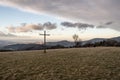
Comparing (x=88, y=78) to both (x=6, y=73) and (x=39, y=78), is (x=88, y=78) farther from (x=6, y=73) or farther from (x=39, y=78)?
(x=6, y=73)

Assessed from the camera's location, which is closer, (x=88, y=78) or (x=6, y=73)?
(x=88, y=78)

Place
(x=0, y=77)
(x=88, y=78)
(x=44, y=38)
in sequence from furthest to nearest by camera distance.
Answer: (x=44, y=38)
(x=0, y=77)
(x=88, y=78)

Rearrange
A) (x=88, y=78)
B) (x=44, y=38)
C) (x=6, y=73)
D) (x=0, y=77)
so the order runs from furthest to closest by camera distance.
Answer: (x=44, y=38) → (x=6, y=73) → (x=0, y=77) → (x=88, y=78)

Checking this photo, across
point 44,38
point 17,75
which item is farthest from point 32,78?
point 44,38

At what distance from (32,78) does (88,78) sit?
7804mm

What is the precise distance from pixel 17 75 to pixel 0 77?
245cm

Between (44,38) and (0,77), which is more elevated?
(44,38)

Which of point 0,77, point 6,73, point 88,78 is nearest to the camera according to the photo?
point 88,78

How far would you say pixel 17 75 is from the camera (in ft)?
93.0

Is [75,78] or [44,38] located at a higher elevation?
[44,38]

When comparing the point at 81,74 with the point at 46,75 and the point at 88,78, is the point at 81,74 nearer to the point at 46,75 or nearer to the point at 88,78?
the point at 88,78

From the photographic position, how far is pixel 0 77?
2756cm


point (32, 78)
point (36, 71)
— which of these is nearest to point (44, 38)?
point (36, 71)

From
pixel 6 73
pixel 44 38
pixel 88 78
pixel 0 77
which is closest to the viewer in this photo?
pixel 88 78
